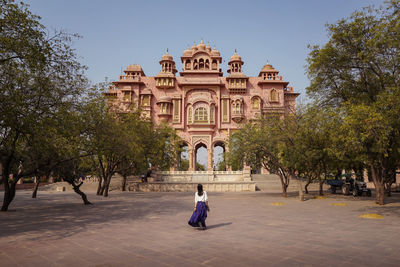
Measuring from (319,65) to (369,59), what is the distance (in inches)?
99.1

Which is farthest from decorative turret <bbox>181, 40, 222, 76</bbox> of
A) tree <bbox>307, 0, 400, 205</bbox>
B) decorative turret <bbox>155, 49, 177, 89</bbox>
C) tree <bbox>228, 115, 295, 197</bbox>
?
tree <bbox>307, 0, 400, 205</bbox>

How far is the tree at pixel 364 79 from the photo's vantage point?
12062 millimetres

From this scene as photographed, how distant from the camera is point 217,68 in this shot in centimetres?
4797

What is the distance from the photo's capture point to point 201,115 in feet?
150

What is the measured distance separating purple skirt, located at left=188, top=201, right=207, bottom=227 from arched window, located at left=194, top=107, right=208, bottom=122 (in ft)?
122

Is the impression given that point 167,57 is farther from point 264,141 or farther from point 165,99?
point 264,141

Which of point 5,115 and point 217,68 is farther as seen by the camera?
point 217,68

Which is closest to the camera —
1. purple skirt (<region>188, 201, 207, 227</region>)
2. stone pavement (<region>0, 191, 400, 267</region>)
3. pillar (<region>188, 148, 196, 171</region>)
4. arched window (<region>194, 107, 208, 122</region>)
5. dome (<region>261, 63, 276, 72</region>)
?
stone pavement (<region>0, 191, 400, 267</region>)

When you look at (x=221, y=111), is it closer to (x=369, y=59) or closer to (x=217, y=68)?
(x=217, y=68)

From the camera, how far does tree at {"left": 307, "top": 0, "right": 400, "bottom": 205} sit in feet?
39.6

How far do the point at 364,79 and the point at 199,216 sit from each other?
484 inches

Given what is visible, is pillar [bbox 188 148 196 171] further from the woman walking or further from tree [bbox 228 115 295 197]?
the woman walking

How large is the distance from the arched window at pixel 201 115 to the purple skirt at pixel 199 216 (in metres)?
37.3

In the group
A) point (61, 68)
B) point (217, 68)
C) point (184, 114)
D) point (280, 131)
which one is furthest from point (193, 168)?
point (61, 68)
